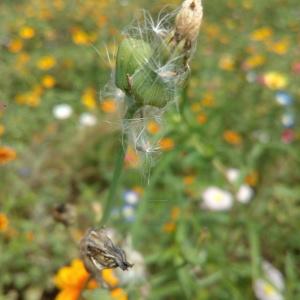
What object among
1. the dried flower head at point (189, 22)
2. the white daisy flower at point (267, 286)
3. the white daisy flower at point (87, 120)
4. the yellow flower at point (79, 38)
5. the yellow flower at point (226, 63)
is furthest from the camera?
the yellow flower at point (79, 38)

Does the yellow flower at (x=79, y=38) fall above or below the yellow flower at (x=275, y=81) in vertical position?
below

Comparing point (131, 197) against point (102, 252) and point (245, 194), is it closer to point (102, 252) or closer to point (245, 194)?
point (245, 194)

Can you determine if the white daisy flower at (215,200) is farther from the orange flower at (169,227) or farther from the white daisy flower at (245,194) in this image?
the orange flower at (169,227)

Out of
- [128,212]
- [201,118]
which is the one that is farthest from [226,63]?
[128,212]

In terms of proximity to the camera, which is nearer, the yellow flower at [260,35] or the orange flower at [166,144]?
the orange flower at [166,144]

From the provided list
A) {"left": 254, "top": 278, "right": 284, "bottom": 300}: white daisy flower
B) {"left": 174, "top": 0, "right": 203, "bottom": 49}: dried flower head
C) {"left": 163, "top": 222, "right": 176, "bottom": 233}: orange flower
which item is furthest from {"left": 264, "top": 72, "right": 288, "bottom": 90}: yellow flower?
{"left": 174, "top": 0, "right": 203, "bottom": 49}: dried flower head

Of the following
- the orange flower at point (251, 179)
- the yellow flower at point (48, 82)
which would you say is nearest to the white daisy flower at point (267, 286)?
the orange flower at point (251, 179)
